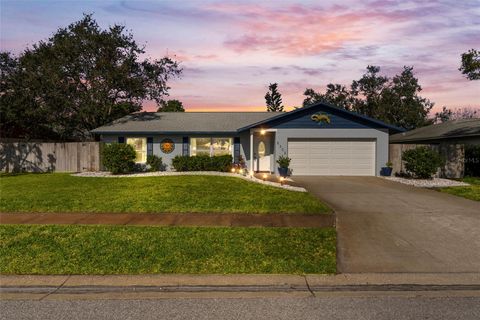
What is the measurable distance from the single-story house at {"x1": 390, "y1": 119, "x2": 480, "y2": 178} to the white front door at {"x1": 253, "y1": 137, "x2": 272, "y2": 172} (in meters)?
7.37

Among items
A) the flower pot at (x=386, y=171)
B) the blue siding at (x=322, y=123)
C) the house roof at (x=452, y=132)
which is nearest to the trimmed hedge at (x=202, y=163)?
the blue siding at (x=322, y=123)

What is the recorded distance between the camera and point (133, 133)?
24750 millimetres

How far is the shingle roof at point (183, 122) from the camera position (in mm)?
24797

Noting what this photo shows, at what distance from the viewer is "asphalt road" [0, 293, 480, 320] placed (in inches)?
203

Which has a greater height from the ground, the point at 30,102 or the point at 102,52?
the point at 102,52

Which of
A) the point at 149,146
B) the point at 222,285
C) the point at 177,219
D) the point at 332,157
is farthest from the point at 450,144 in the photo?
the point at 222,285

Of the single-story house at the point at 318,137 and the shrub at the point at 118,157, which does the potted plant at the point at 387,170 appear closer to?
the single-story house at the point at 318,137

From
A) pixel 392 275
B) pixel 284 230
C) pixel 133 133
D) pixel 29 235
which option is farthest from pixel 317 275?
pixel 133 133

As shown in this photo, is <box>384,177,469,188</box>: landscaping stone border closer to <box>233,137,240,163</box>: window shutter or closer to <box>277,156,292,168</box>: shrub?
<box>277,156,292,168</box>: shrub

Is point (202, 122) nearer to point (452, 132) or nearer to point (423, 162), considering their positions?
point (423, 162)

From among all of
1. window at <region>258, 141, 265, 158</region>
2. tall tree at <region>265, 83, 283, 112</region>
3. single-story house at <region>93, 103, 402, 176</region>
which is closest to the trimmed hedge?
single-story house at <region>93, 103, 402, 176</region>

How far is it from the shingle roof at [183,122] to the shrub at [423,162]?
10.2 metres

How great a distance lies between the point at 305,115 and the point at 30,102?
68.9ft

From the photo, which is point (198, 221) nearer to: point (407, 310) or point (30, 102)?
point (407, 310)
